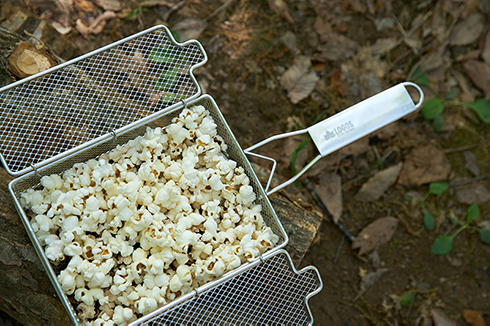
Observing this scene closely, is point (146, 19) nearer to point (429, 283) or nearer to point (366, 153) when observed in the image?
point (366, 153)

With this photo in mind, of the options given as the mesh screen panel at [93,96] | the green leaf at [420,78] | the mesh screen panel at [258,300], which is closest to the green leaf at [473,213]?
the green leaf at [420,78]

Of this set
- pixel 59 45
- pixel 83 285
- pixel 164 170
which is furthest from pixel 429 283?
pixel 59 45

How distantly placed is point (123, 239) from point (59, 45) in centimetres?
99

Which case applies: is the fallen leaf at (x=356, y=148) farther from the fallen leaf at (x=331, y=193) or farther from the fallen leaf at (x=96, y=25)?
the fallen leaf at (x=96, y=25)

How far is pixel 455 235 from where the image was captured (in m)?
2.12

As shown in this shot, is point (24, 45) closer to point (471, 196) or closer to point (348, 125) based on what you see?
point (348, 125)

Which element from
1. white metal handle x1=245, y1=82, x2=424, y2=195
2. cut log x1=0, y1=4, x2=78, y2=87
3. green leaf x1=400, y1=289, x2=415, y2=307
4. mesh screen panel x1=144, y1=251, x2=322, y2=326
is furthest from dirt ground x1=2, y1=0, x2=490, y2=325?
mesh screen panel x1=144, y1=251, x2=322, y2=326

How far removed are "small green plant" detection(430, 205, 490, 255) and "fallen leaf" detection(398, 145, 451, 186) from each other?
0.25 meters

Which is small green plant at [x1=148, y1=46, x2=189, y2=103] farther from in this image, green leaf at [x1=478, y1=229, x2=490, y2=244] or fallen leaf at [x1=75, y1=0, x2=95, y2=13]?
green leaf at [x1=478, y1=229, x2=490, y2=244]

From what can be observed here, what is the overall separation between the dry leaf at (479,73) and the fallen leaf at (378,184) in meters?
0.72

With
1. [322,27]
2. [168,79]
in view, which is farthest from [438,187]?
[168,79]

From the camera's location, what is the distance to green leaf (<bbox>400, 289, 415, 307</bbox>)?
6.68 ft

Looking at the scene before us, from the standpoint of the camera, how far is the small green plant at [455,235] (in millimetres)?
2080

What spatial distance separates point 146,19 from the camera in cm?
204
